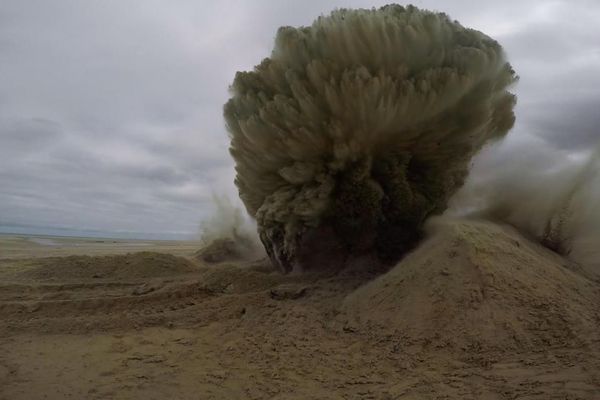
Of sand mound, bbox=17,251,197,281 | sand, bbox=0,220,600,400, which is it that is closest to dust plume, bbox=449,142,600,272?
sand, bbox=0,220,600,400

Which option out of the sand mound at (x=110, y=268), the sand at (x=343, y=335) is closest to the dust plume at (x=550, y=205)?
the sand at (x=343, y=335)

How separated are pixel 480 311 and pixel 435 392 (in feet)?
4.09

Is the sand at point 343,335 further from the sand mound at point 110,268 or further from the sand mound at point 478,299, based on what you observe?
the sand mound at point 110,268

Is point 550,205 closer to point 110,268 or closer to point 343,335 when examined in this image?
point 343,335

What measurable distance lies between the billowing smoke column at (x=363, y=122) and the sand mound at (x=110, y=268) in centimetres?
331

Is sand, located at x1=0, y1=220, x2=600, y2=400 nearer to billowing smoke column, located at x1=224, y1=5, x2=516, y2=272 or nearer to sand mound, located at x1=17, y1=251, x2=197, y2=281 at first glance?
billowing smoke column, located at x1=224, y1=5, x2=516, y2=272

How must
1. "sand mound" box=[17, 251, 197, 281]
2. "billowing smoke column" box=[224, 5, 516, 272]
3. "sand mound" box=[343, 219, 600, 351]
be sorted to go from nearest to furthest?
"sand mound" box=[343, 219, 600, 351], "billowing smoke column" box=[224, 5, 516, 272], "sand mound" box=[17, 251, 197, 281]

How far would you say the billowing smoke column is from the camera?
624 cm

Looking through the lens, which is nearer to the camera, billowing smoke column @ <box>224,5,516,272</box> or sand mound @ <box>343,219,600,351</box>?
sand mound @ <box>343,219,600,351</box>

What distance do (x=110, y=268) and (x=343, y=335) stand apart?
21.9 ft

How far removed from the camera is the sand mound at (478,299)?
410cm

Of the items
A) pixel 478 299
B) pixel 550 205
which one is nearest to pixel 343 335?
pixel 478 299

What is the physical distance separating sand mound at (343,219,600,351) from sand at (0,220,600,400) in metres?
0.02

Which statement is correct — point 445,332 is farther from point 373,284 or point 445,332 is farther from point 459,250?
point 373,284
